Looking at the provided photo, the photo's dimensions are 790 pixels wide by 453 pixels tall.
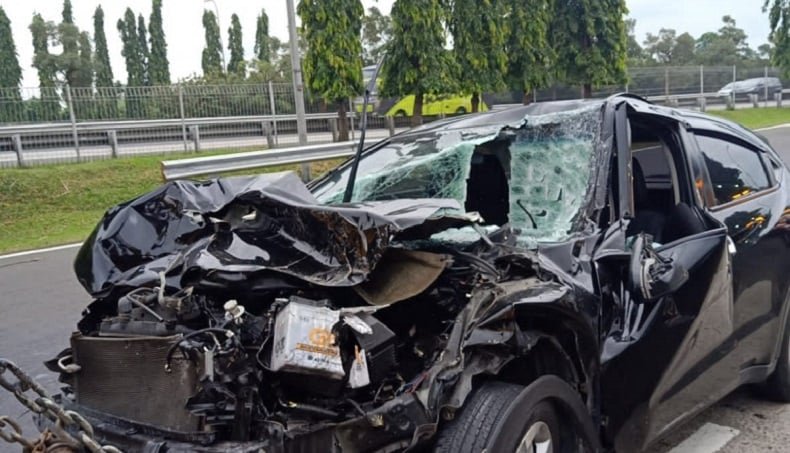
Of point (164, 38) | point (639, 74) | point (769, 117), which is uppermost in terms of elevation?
point (164, 38)

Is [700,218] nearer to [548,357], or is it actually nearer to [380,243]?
[548,357]

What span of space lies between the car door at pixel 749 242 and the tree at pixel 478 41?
43.3 ft

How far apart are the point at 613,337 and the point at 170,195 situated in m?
2.10

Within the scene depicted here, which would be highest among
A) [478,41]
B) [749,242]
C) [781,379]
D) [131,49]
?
[131,49]

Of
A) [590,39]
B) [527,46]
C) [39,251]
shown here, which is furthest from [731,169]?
[590,39]

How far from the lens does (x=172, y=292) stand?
8.31 ft

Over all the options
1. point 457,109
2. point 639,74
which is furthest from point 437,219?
point 639,74

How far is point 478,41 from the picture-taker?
1706 centimetres

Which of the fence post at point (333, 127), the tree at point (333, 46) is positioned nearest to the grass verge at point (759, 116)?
the fence post at point (333, 127)

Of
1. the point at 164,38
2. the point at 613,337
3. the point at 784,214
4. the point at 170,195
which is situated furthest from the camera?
the point at 164,38

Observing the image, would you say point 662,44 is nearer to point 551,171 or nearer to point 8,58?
point 8,58

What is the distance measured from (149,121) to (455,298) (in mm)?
14289

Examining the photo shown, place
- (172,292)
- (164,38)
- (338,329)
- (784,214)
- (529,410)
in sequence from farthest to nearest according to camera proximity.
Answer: (164,38) < (784,214) < (172,292) < (529,410) < (338,329)

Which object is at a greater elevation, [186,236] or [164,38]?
[164,38]
